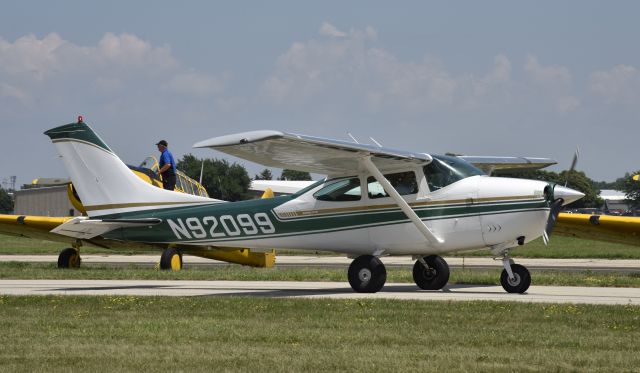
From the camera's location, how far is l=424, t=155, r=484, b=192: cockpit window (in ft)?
51.1

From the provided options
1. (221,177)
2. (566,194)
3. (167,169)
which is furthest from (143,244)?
(221,177)

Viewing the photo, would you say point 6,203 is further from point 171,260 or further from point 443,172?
point 443,172

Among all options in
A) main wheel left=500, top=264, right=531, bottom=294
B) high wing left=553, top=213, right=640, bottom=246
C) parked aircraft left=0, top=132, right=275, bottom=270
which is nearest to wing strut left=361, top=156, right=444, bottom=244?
main wheel left=500, top=264, right=531, bottom=294

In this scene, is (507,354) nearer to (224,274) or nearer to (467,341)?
(467,341)

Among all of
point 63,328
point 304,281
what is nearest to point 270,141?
point 63,328

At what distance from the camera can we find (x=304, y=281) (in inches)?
765

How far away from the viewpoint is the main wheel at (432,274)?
55.4 ft

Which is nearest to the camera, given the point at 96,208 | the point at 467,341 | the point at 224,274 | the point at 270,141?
the point at 467,341

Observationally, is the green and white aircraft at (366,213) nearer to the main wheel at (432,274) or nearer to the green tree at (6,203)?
the main wheel at (432,274)

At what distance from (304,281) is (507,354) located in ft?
34.6

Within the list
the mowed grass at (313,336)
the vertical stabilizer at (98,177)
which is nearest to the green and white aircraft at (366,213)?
the vertical stabilizer at (98,177)

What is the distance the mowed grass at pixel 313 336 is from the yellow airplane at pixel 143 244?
8181 millimetres

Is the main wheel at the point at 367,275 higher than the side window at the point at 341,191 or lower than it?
lower

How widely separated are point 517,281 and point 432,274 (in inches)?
70.1
